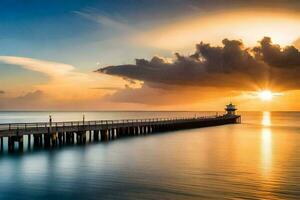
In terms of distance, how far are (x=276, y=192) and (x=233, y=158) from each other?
16561 millimetres

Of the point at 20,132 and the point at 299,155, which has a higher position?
the point at 20,132

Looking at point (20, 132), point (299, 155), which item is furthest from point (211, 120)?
point (20, 132)

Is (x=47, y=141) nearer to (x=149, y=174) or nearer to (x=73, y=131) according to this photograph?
(x=73, y=131)

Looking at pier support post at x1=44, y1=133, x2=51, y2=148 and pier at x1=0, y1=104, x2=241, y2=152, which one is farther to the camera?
pier support post at x1=44, y1=133, x2=51, y2=148

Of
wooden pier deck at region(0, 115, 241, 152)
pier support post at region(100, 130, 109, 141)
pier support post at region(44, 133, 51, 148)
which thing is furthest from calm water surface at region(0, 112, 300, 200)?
pier support post at region(100, 130, 109, 141)

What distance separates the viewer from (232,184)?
28047 mm

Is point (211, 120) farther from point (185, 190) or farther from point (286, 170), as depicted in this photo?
point (185, 190)

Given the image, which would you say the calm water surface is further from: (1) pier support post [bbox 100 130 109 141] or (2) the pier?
(1) pier support post [bbox 100 130 109 141]

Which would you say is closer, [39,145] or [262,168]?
[262,168]

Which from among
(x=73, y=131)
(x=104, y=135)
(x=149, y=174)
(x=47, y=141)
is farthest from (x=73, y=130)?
(x=149, y=174)

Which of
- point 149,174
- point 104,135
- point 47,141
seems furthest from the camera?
point 104,135

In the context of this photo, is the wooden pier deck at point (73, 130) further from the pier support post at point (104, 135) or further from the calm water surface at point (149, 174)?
the calm water surface at point (149, 174)

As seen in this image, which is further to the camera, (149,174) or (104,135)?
(104,135)

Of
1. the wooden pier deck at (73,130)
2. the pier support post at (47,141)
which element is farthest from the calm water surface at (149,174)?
the wooden pier deck at (73,130)
